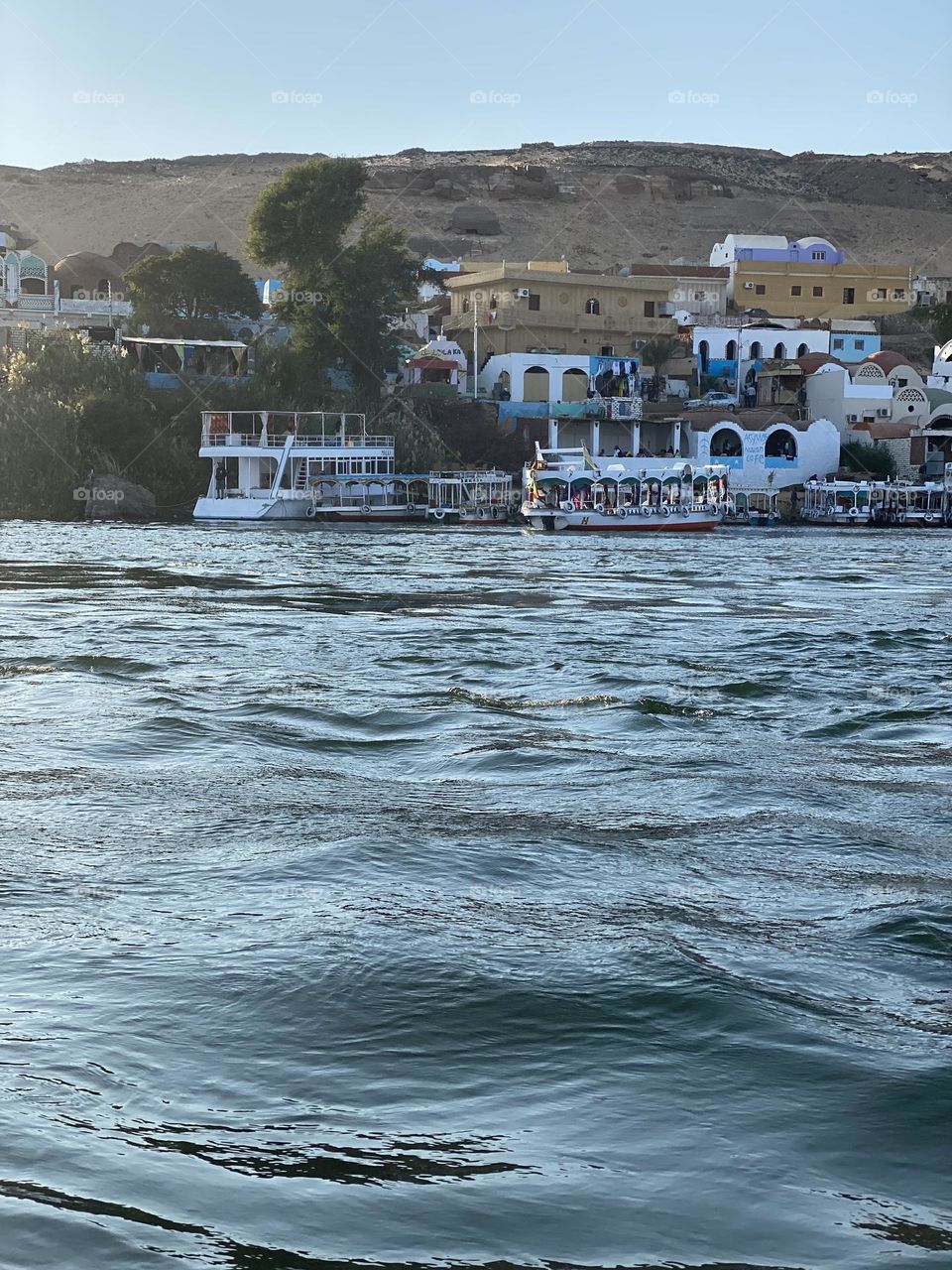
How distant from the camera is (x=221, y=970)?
5535 mm

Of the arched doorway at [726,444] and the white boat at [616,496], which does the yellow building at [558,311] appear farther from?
the white boat at [616,496]

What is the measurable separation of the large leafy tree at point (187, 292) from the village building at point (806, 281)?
2723 cm

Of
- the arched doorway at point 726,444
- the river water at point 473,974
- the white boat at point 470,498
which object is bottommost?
the river water at point 473,974

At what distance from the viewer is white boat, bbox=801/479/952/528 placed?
58125 millimetres

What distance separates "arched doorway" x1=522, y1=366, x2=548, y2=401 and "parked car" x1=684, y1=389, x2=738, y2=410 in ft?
19.7

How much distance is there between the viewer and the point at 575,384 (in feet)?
215

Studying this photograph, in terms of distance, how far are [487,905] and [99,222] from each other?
401ft

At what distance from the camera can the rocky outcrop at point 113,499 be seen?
50969 mm

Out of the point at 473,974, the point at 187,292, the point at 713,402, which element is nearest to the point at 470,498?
the point at 713,402

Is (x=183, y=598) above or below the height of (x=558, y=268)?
below

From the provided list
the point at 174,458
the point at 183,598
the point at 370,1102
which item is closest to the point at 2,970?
the point at 370,1102

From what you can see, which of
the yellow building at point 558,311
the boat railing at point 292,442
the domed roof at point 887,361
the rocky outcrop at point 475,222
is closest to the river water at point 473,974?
the boat railing at point 292,442

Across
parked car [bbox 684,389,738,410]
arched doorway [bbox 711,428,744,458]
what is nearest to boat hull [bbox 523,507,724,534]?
arched doorway [bbox 711,428,744,458]

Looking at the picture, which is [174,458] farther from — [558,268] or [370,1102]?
[370,1102]
